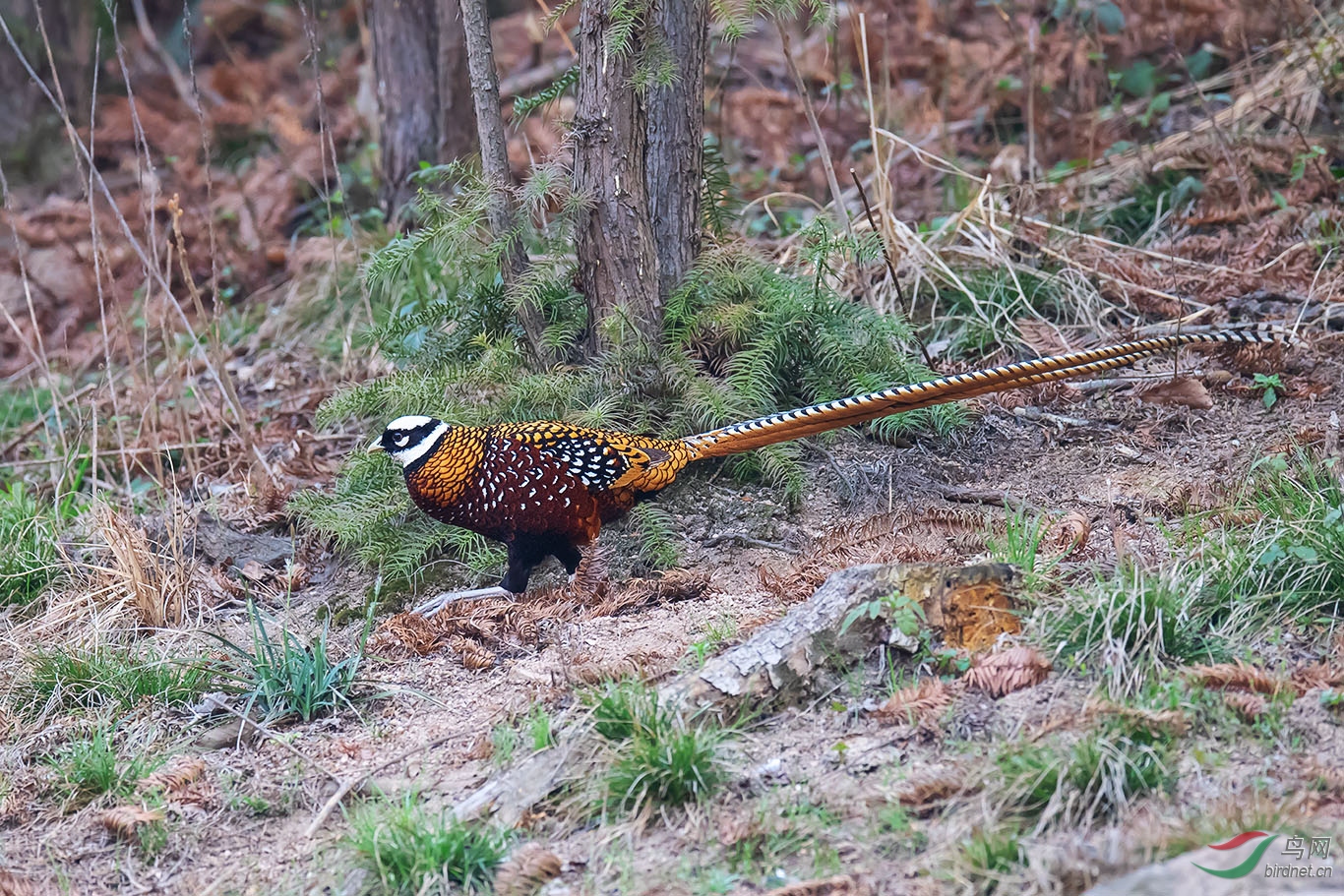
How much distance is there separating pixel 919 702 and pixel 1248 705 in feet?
2.85

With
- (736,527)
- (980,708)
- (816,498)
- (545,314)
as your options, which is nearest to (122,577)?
(545,314)

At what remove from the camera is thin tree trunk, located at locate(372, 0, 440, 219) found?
8.08 metres

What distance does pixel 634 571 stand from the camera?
498 cm

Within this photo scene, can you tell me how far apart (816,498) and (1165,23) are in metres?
5.01

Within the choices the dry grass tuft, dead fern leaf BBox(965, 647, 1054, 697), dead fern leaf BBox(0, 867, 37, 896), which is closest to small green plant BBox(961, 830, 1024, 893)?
dead fern leaf BBox(965, 647, 1054, 697)

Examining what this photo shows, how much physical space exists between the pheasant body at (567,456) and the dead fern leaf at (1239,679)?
1501mm

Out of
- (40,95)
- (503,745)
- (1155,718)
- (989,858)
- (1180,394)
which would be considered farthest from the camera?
(40,95)

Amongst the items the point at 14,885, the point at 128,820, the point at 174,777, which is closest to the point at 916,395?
the point at 174,777

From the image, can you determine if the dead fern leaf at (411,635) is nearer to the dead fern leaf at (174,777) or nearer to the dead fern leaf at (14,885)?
the dead fern leaf at (174,777)

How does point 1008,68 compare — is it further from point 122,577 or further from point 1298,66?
point 122,577

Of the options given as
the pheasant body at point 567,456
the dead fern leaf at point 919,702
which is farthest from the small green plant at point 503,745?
the pheasant body at point 567,456

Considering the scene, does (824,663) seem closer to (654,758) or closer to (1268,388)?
(654,758)

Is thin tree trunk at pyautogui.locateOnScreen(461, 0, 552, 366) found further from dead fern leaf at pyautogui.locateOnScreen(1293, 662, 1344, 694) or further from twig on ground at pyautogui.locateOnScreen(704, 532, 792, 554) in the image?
dead fern leaf at pyautogui.locateOnScreen(1293, 662, 1344, 694)

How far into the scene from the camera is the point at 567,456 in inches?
185
